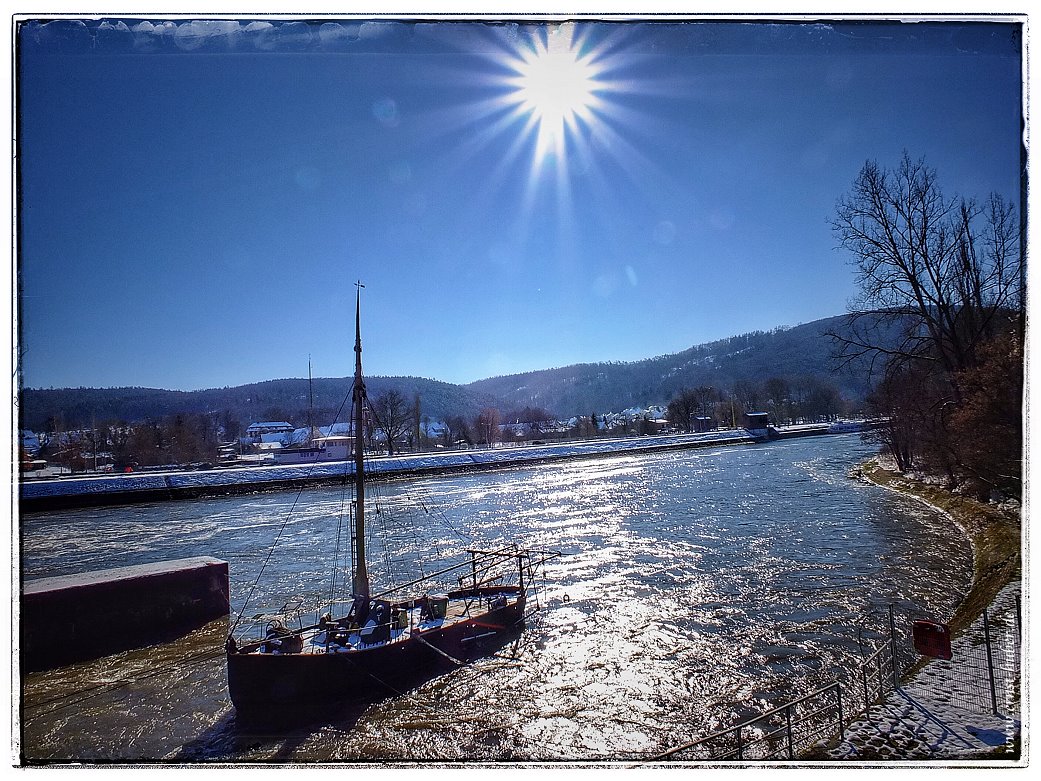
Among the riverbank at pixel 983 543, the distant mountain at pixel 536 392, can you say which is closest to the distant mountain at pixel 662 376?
the distant mountain at pixel 536 392

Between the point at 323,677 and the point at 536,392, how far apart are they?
128 feet

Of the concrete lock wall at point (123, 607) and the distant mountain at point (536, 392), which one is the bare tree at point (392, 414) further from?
the concrete lock wall at point (123, 607)

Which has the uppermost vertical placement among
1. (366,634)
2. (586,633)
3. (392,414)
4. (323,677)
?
(392,414)

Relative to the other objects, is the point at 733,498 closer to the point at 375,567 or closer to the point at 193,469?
the point at 375,567

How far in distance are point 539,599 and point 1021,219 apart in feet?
16.2

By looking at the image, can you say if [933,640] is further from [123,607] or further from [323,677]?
[123,607]

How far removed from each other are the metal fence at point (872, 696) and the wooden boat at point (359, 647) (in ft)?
6.58

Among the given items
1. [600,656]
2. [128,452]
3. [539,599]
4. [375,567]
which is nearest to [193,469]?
[128,452]

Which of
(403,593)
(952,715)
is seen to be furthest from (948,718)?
(403,593)

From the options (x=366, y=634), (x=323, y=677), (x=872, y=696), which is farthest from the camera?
(x=366, y=634)

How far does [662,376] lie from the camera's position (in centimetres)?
A: 4578

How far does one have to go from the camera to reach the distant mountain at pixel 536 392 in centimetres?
503
